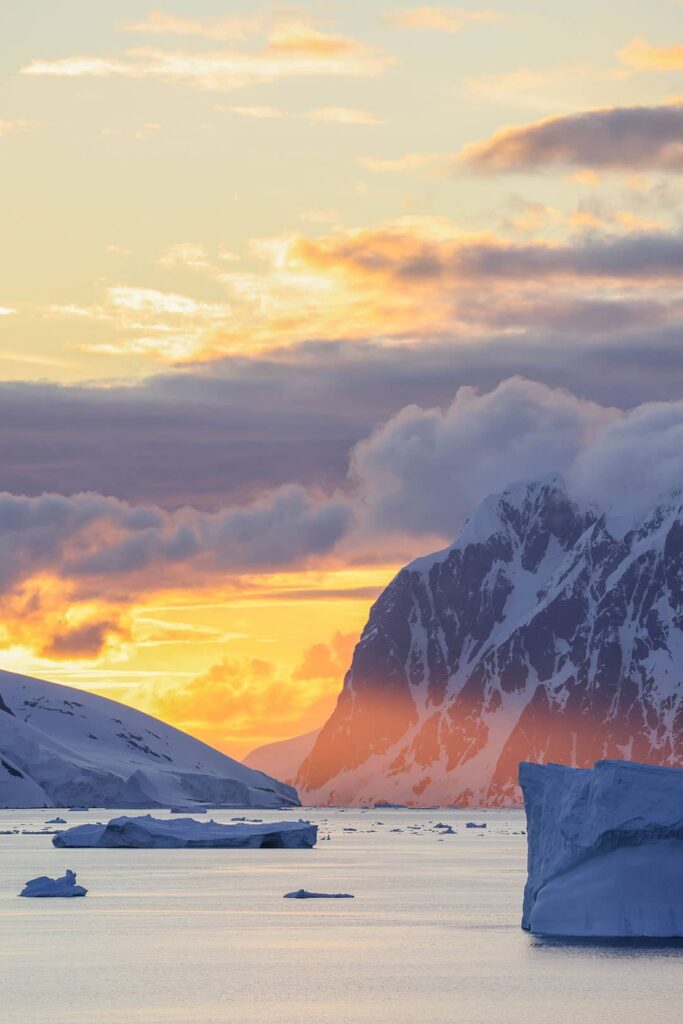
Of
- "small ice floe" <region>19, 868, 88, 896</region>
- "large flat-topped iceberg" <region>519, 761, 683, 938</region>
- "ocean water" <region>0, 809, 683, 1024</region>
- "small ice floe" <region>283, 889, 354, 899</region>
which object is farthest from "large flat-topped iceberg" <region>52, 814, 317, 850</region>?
"large flat-topped iceberg" <region>519, 761, 683, 938</region>

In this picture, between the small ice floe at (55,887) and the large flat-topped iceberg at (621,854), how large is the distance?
123ft

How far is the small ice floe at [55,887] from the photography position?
9719 cm

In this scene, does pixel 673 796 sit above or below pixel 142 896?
above

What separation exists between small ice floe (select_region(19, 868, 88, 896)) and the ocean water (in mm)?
1264

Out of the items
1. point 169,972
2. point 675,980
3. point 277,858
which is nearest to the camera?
point 675,980

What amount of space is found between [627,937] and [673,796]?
5.16 metres

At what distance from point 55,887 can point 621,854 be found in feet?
138

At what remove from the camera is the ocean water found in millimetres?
54281

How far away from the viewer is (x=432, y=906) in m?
96.1

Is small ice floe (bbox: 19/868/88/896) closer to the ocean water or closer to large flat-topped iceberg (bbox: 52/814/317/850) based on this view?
the ocean water

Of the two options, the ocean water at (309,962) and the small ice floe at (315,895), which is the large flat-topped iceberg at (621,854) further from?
the small ice floe at (315,895)

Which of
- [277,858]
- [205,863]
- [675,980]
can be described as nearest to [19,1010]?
[675,980]

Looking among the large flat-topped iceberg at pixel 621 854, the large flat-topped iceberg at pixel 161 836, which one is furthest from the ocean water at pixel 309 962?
the large flat-topped iceberg at pixel 161 836

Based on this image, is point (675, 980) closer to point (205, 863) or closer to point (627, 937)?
point (627, 937)
